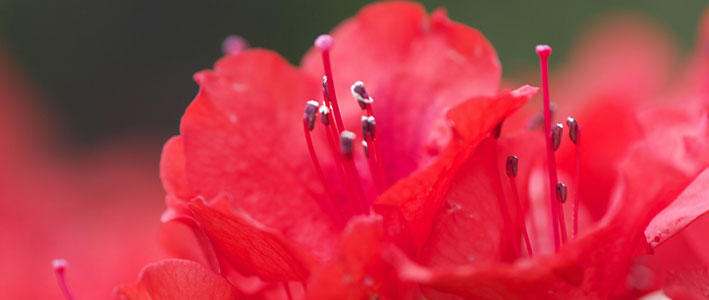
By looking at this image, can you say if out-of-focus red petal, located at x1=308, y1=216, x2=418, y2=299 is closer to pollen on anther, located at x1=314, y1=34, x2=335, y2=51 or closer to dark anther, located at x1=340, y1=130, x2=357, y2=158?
dark anther, located at x1=340, y1=130, x2=357, y2=158

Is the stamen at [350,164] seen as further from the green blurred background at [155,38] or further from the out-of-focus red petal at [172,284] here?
the green blurred background at [155,38]

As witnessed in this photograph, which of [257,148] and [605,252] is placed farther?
[257,148]

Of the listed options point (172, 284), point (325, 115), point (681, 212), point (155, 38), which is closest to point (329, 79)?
point (325, 115)

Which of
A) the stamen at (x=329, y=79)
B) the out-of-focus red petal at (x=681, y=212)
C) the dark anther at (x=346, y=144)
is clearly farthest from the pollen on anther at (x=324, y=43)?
the out-of-focus red petal at (x=681, y=212)

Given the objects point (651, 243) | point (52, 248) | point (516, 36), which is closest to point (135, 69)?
point (516, 36)

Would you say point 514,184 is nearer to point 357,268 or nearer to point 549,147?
point 549,147

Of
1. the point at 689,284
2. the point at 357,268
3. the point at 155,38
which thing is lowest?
the point at 155,38

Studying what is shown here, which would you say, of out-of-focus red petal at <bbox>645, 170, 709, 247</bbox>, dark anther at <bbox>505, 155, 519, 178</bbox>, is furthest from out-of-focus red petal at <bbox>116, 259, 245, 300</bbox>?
out-of-focus red petal at <bbox>645, 170, 709, 247</bbox>

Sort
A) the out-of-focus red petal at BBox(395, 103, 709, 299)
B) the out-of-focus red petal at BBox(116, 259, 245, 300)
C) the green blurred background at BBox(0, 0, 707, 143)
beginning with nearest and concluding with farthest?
1. the out-of-focus red petal at BBox(395, 103, 709, 299)
2. the out-of-focus red petal at BBox(116, 259, 245, 300)
3. the green blurred background at BBox(0, 0, 707, 143)
